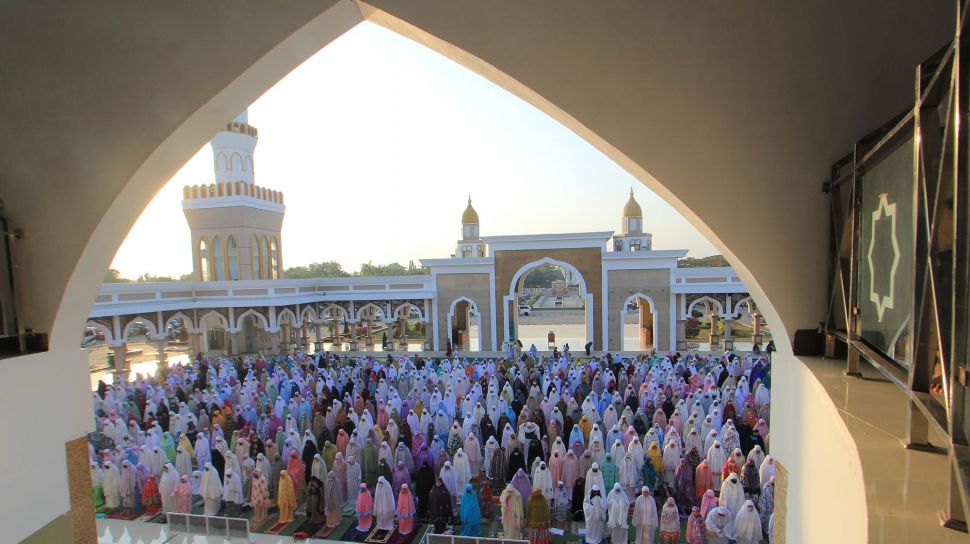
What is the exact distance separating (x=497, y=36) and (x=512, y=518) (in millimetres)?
4773

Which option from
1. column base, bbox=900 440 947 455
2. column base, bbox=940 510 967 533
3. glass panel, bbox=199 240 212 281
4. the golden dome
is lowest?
column base, bbox=940 510 967 533

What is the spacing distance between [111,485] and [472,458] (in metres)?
4.64

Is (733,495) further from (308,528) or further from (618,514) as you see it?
(308,528)

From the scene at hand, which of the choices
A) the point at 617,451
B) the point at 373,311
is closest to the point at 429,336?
the point at 373,311

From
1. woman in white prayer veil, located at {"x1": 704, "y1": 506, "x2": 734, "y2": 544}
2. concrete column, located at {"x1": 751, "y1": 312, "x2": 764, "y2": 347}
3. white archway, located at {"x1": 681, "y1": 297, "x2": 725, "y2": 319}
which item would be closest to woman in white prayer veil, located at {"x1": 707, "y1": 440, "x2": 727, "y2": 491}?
woman in white prayer veil, located at {"x1": 704, "y1": 506, "x2": 734, "y2": 544}

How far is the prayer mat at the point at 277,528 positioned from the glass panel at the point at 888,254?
6.09m

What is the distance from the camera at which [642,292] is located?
1498 cm

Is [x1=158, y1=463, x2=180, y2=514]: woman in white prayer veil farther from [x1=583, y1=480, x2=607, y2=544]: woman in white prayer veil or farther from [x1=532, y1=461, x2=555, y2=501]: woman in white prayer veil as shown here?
[x1=583, y1=480, x2=607, y2=544]: woman in white prayer veil

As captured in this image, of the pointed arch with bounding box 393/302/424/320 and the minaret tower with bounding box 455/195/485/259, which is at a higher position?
the minaret tower with bounding box 455/195/485/259

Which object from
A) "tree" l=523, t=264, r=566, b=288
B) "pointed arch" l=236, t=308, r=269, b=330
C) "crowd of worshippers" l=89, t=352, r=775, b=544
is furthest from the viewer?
"tree" l=523, t=264, r=566, b=288

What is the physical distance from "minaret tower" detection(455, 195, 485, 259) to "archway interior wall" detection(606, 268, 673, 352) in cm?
770

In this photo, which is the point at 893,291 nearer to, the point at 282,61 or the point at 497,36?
the point at 497,36

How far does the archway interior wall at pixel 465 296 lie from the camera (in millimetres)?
15805

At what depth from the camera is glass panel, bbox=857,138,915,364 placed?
1.34 meters
